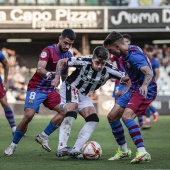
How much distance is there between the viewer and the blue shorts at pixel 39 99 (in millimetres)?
10617

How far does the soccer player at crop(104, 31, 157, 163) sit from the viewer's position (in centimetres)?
879

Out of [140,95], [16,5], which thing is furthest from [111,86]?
[140,95]

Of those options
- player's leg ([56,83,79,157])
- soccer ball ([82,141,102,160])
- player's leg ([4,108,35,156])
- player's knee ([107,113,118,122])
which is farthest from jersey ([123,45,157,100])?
player's leg ([4,108,35,156])

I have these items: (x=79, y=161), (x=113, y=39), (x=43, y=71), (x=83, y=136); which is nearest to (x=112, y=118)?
(x=83, y=136)

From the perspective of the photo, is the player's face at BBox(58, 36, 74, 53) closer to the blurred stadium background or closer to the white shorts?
the white shorts

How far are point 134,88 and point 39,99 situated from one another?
2.06 m

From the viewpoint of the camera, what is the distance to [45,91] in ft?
35.6

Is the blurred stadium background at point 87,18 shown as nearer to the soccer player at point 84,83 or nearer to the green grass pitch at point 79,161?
the green grass pitch at point 79,161

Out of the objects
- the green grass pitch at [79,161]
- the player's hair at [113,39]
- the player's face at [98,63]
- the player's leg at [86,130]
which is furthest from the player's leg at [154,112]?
the player's hair at [113,39]

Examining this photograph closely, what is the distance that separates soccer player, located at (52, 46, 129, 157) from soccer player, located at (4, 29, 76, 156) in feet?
1.40

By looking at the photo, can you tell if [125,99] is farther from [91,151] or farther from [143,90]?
[91,151]

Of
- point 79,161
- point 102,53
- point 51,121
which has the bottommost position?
point 79,161

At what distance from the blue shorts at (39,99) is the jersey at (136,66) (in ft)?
6.45

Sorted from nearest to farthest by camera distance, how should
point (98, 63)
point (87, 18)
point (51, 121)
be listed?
point (98, 63) → point (51, 121) → point (87, 18)
